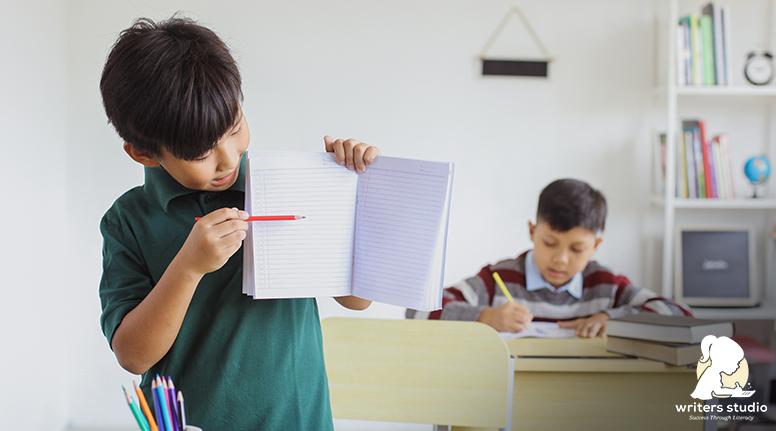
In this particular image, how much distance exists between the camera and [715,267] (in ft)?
8.38

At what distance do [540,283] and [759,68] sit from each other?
1.51 meters

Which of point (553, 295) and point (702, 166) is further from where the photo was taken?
point (702, 166)

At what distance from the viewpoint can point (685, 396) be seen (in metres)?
1.39

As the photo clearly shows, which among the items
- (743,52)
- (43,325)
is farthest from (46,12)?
(743,52)

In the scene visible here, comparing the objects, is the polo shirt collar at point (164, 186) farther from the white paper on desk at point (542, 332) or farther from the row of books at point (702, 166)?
the row of books at point (702, 166)

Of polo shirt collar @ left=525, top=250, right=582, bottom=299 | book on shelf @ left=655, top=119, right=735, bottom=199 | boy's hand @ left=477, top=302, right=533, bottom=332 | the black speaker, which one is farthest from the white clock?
boy's hand @ left=477, top=302, right=533, bottom=332

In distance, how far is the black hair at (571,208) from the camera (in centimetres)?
187

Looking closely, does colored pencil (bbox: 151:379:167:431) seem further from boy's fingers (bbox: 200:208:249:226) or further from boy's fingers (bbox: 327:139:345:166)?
boy's fingers (bbox: 327:139:345:166)

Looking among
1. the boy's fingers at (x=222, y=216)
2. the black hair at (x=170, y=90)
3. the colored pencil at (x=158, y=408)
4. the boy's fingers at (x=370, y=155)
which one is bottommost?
the colored pencil at (x=158, y=408)

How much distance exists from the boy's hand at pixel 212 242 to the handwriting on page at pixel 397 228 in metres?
0.19

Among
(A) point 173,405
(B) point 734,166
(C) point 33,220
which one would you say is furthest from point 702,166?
(C) point 33,220

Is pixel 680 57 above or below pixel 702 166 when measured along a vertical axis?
above

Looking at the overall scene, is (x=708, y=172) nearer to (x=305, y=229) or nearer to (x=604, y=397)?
(x=604, y=397)

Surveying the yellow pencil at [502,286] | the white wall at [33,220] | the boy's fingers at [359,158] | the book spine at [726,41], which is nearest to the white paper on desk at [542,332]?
the yellow pencil at [502,286]
